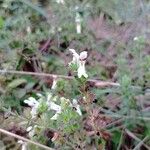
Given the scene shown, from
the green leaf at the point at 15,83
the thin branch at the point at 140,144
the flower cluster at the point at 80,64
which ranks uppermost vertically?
the flower cluster at the point at 80,64

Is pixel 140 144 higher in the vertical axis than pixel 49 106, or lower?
lower

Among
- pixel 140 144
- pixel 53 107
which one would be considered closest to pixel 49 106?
pixel 53 107

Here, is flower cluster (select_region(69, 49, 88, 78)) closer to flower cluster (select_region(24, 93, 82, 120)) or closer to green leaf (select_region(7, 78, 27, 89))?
flower cluster (select_region(24, 93, 82, 120))

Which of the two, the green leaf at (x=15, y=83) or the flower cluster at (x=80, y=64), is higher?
the flower cluster at (x=80, y=64)

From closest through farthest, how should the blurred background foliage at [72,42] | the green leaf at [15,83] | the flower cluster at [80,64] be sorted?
the flower cluster at [80,64] → the blurred background foliage at [72,42] → the green leaf at [15,83]

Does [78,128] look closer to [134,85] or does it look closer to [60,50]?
[134,85]

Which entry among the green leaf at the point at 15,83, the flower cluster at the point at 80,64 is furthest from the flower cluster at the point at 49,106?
the green leaf at the point at 15,83

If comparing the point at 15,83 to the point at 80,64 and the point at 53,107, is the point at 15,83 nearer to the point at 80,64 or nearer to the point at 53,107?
the point at 53,107

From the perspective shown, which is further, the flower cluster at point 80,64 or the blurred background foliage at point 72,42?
the blurred background foliage at point 72,42

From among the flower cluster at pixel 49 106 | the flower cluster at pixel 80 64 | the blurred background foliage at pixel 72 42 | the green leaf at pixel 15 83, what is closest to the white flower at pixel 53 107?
the flower cluster at pixel 49 106

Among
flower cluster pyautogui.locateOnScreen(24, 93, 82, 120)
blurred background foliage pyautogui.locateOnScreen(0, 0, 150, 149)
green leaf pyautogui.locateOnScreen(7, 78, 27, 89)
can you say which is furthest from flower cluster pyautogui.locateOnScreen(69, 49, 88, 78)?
green leaf pyautogui.locateOnScreen(7, 78, 27, 89)

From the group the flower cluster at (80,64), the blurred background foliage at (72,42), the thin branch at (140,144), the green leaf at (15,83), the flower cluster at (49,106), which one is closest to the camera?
the flower cluster at (80,64)

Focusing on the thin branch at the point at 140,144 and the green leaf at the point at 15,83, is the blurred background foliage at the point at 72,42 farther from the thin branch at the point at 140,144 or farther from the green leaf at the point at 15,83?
the thin branch at the point at 140,144
